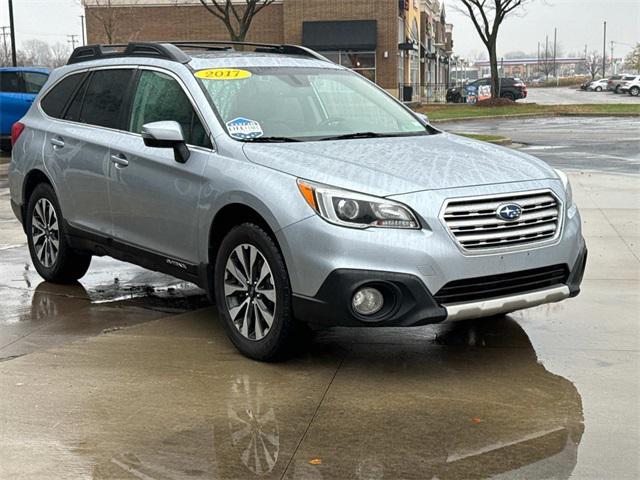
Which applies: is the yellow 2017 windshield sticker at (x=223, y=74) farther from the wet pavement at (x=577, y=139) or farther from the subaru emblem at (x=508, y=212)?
the wet pavement at (x=577, y=139)

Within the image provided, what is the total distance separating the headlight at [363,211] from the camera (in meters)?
4.71

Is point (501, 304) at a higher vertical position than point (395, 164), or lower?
lower

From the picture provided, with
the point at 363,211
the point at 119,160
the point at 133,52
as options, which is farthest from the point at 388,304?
the point at 133,52

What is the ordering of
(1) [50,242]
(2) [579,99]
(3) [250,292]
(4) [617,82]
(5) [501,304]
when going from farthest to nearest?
(4) [617,82], (2) [579,99], (1) [50,242], (3) [250,292], (5) [501,304]

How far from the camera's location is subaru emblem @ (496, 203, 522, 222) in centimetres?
486

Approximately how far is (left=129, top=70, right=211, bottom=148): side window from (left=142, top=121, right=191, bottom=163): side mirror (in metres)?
0.12

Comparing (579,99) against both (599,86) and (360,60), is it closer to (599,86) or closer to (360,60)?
(360,60)

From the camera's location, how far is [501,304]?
4844 millimetres

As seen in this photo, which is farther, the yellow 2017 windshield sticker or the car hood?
the yellow 2017 windshield sticker

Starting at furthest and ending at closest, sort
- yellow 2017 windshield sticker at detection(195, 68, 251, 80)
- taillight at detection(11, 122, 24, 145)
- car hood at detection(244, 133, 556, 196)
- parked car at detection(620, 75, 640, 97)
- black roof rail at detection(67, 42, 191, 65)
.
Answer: parked car at detection(620, 75, 640, 97), taillight at detection(11, 122, 24, 145), black roof rail at detection(67, 42, 191, 65), yellow 2017 windshield sticker at detection(195, 68, 251, 80), car hood at detection(244, 133, 556, 196)

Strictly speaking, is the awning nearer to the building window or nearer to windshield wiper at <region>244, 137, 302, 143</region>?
the building window

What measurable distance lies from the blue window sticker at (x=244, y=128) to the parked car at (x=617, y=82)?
73.2 metres

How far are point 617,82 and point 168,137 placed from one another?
257 ft

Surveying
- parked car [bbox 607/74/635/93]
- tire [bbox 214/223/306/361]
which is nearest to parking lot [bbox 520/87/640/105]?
parked car [bbox 607/74/635/93]
